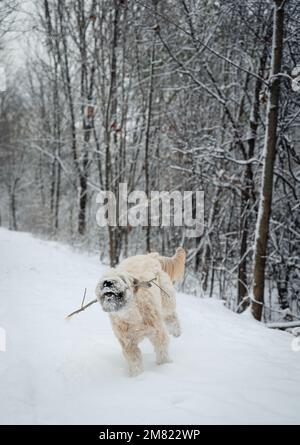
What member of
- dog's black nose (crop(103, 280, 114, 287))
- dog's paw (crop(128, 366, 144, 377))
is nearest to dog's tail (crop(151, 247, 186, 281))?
dog's paw (crop(128, 366, 144, 377))

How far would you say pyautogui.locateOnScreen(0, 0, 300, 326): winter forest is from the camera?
6.60m

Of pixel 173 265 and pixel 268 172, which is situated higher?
pixel 268 172

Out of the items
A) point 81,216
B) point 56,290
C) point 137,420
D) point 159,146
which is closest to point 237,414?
point 137,420

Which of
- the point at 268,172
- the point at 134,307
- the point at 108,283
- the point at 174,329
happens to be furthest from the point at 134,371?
the point at 268,172

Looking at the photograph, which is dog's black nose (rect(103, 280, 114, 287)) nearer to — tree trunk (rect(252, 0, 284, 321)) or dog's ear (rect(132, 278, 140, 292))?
dog's ear (rect(132, 278, 140, 292))

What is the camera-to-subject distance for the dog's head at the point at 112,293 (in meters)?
2.85

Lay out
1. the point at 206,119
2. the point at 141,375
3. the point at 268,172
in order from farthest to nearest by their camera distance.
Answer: the point at 206,119 → the point at 268,172 → the point at 141,375

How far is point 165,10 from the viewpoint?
319 inches

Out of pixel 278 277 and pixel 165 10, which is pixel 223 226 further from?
pixel 165 10

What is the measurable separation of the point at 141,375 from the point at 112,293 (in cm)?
92

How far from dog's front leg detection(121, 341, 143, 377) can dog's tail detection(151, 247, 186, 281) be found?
5.11 ft

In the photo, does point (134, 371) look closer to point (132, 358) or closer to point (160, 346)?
point (132, 358)

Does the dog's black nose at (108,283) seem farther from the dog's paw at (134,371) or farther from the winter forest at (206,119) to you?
the winter forest at (206,119)

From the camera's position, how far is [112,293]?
2846 millimetres
